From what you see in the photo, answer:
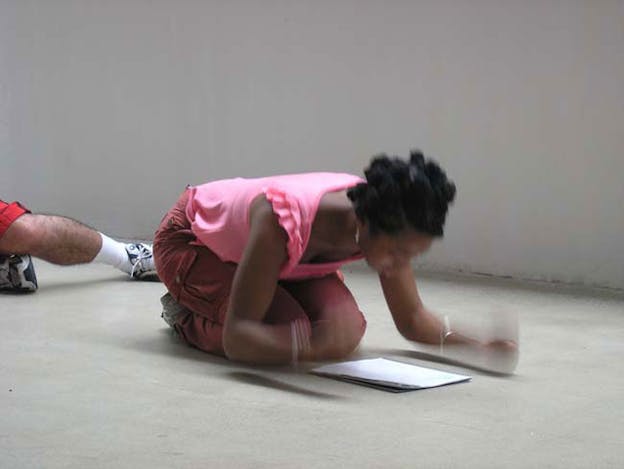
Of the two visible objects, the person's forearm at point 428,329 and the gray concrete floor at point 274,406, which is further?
the person's forearm at point 428,329

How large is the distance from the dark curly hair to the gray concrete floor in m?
0.38

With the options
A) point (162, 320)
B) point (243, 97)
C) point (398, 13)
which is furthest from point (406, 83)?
point (162, 320)

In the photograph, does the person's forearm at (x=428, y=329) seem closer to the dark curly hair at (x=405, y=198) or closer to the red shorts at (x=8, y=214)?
the dark curly hair at (x=405, y=198)

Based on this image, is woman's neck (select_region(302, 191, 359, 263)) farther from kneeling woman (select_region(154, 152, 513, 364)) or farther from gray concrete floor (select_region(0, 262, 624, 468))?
gray concrete floor (select_region(0, 262, 624, 468))

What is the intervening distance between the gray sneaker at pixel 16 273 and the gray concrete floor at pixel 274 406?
25cm

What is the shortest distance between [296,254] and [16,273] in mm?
1479

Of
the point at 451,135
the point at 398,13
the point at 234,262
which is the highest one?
the point at 398,13

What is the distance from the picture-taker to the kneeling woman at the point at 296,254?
7.86ft

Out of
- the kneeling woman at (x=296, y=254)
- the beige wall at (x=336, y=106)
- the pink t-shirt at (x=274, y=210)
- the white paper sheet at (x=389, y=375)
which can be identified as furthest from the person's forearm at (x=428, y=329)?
the beige wall at (x=336, y=106)

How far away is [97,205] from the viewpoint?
5.31 m

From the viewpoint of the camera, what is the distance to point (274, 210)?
2.49 m

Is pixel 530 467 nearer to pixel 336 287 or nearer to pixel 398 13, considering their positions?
pixel 336 287

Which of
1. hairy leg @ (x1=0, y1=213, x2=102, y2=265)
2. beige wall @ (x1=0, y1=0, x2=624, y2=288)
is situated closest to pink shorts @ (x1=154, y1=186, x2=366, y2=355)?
hairy leg @ (x1=0, y1=213, x2=102, y2=265)

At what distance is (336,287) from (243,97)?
6.82 ft
